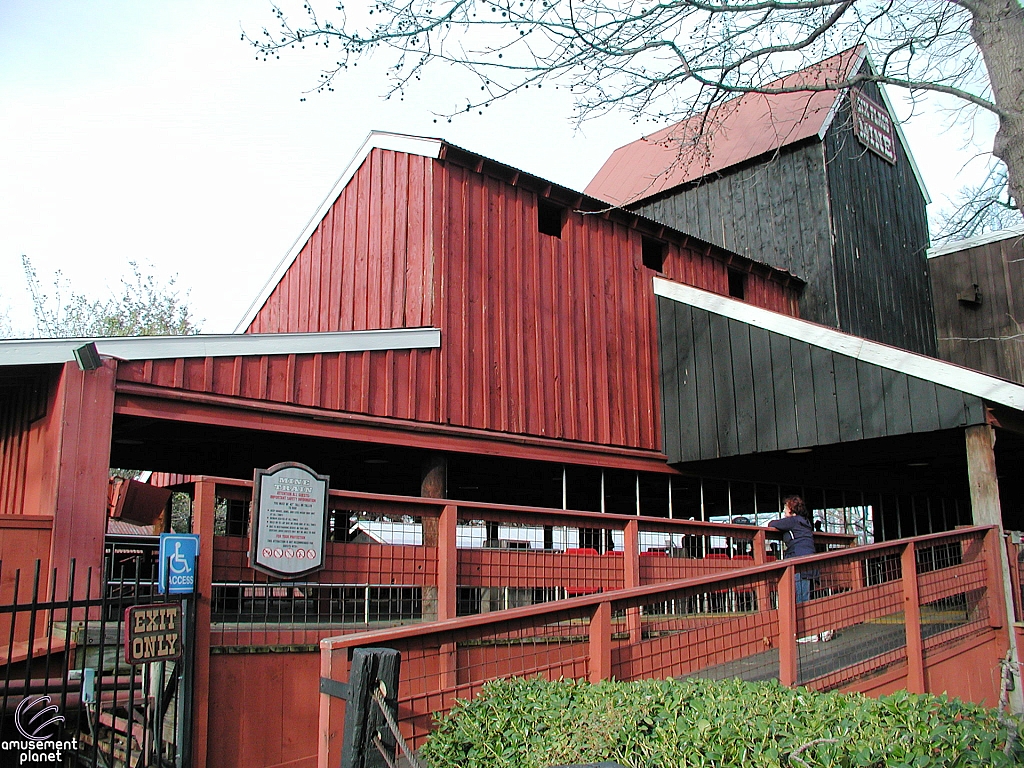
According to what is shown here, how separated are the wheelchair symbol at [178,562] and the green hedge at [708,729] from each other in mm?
2124

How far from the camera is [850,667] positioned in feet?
22.6

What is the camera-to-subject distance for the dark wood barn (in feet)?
50.1

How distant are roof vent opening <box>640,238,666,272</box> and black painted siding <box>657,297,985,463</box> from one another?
34.2 inches

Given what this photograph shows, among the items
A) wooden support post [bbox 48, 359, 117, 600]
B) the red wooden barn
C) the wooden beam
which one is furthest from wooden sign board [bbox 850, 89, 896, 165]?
wooden support post [bbox 48, 359, 117, 600]

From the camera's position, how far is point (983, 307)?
17.0 meters

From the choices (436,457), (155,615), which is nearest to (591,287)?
(436,457)

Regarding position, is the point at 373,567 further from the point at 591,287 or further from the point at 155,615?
the point at 591,287

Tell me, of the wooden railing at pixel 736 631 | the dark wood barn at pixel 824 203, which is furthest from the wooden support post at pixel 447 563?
the dark wood barn at pixel 824 203

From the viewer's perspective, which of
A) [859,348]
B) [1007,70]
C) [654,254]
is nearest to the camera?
[1007,70]

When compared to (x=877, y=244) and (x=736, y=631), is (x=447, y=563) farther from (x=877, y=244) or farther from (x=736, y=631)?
(x=877, y=244)

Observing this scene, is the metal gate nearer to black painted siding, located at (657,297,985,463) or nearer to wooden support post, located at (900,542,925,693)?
wooden support post, located at (900,542,925,693)

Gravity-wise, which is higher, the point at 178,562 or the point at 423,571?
the point at 178,562

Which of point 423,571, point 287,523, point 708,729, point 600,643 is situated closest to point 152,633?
point 287,523

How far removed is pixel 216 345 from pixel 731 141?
11.8 m
